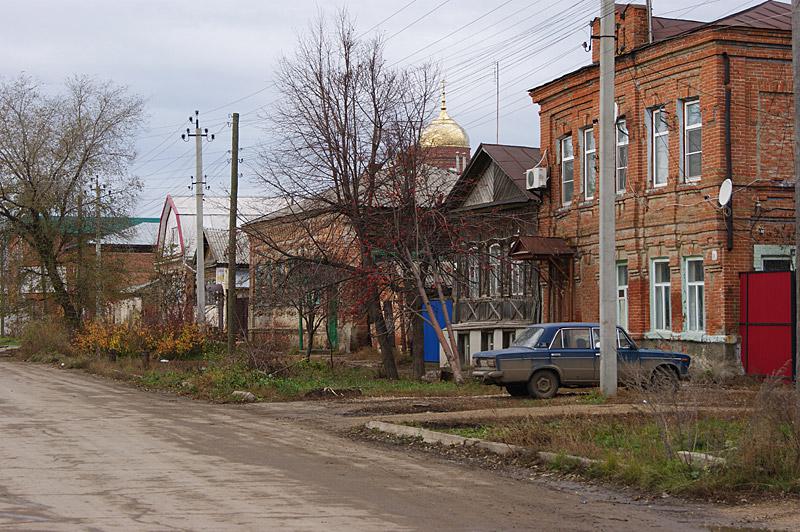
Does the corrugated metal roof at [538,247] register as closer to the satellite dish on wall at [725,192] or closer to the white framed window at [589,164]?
the white framed window at [589,164]

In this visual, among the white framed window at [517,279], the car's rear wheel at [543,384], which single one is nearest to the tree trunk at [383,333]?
the white framed window at [517,279]

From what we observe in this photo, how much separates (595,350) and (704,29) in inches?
350

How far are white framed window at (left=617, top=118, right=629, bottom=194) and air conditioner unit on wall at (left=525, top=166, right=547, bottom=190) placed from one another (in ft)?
12.0

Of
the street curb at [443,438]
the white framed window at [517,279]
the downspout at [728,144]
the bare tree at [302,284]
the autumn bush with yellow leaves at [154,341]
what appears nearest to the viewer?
the street curb at [443,438]

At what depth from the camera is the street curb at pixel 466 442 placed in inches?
493

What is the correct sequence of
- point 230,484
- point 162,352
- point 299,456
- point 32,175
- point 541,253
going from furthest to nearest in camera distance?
point 32,175, point 162,352, point 541,253, point 299,456, point 230,484

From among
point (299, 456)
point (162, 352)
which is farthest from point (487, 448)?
point (162, 352)

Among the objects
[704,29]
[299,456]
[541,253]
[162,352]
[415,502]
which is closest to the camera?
[415,502]

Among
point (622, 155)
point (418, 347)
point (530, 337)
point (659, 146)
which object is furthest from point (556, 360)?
point (622, 155)

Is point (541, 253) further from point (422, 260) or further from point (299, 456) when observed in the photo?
point (299, 456)

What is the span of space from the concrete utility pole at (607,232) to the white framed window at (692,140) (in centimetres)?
665

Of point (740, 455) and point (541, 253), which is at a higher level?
point (541, 253)

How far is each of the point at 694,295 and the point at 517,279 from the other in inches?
372

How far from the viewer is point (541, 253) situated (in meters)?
31.5
